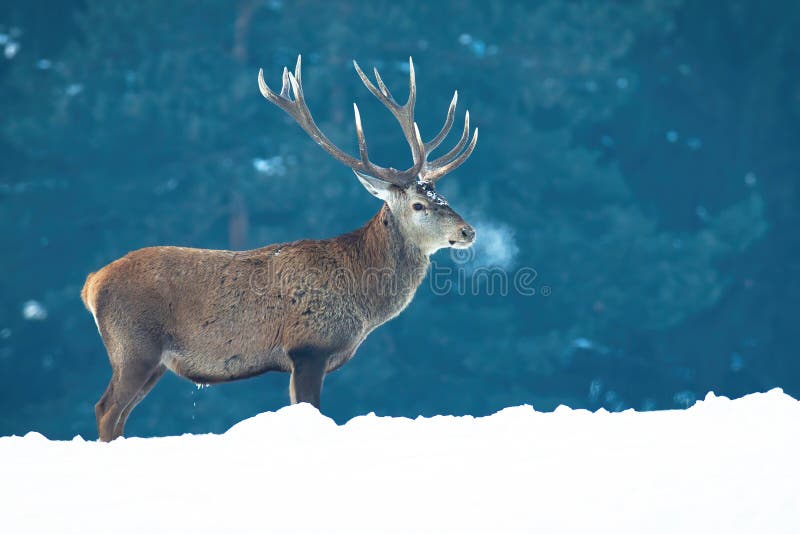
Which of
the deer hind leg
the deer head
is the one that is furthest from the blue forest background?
the deer hind leg

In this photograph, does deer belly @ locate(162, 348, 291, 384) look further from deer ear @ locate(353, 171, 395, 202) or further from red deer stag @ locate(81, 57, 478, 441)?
deer ear @ locate(353, 171, 395, 202)

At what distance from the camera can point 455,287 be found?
18891 mm

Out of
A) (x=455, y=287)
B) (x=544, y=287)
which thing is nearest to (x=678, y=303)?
(x=544, y=287)

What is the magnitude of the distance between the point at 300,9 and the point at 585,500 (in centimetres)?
1664

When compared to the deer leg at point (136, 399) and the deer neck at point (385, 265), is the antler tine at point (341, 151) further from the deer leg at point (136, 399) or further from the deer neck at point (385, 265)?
the deer leg at point (136, 399)

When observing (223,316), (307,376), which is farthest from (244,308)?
(307,376)

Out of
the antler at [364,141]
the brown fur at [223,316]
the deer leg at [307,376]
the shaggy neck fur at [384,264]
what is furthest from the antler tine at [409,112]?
the deer leg at [307,376]

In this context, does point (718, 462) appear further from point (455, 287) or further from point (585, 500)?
point (455, 287)

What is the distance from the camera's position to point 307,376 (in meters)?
6.98

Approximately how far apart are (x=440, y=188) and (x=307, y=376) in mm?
11220

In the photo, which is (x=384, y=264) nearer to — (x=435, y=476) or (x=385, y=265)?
(x=385, y=265)

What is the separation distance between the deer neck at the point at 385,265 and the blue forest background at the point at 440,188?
33.0 ft

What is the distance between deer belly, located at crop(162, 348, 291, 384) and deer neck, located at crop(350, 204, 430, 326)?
69cm

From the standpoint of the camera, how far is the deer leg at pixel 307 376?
22.7 feet
